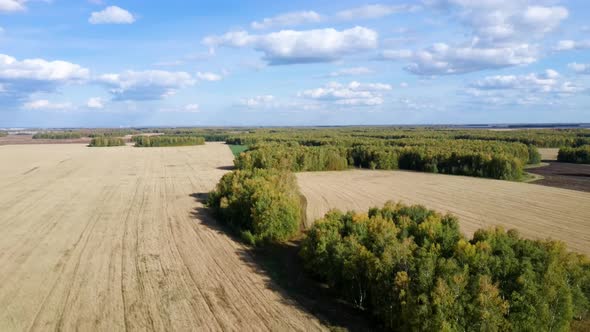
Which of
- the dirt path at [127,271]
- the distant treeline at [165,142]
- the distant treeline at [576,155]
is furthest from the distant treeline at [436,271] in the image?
the distant treeline at [165,142]

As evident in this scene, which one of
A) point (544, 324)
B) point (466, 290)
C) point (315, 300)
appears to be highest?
point (466, 290)

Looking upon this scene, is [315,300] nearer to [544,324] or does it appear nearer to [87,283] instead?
[544,324]

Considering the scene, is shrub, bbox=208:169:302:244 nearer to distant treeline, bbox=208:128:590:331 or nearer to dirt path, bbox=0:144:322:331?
distant treeline, bbox=208:128:590:331

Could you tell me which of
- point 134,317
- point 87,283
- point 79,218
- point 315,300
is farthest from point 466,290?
point 79,218

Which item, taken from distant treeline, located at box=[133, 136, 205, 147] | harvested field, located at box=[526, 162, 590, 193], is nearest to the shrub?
harvested field, located at box=[526, 162, 590, 193]

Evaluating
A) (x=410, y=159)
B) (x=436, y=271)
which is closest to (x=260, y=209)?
(x=436, y=271)

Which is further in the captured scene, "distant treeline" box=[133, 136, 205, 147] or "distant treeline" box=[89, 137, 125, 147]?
"distant treeline" box=[89, 137, 125, 147]

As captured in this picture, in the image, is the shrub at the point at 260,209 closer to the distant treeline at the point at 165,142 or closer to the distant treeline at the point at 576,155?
the distant treeline at the point at 576,155
